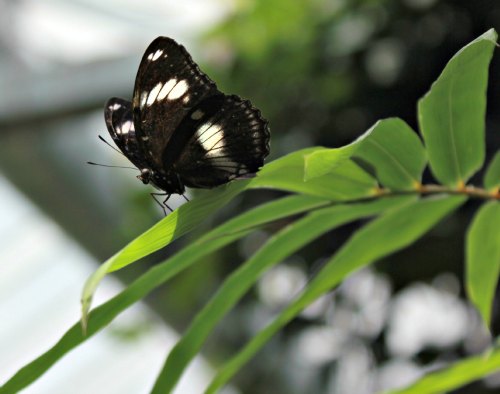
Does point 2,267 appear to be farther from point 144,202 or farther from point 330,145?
point 330,145

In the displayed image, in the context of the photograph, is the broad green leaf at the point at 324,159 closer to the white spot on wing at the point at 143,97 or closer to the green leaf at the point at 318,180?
the green leaf at the point at 318,180

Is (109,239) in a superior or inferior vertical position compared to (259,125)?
inferior

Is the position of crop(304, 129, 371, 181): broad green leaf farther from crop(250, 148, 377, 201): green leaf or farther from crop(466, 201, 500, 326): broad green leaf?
crop(466, 201, 500, 326): broad green leaf

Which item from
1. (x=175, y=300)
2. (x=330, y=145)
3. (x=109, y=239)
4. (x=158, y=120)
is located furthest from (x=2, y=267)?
(x=158, y=120)

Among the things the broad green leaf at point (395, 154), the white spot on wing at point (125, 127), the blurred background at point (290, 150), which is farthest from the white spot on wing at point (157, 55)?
the blurred background at point (290, 150)

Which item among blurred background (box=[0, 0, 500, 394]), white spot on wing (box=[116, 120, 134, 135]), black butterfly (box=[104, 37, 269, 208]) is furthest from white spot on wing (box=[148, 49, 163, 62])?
blurred background (box=[0, 0, 500, 394])

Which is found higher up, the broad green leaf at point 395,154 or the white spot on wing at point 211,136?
the white spot on wing at point 211,136

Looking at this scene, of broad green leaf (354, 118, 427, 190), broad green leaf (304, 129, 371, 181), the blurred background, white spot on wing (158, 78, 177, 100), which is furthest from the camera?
the blurred background

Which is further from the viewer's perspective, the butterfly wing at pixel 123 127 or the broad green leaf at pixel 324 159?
the butterfly wing at pixel 123 127
